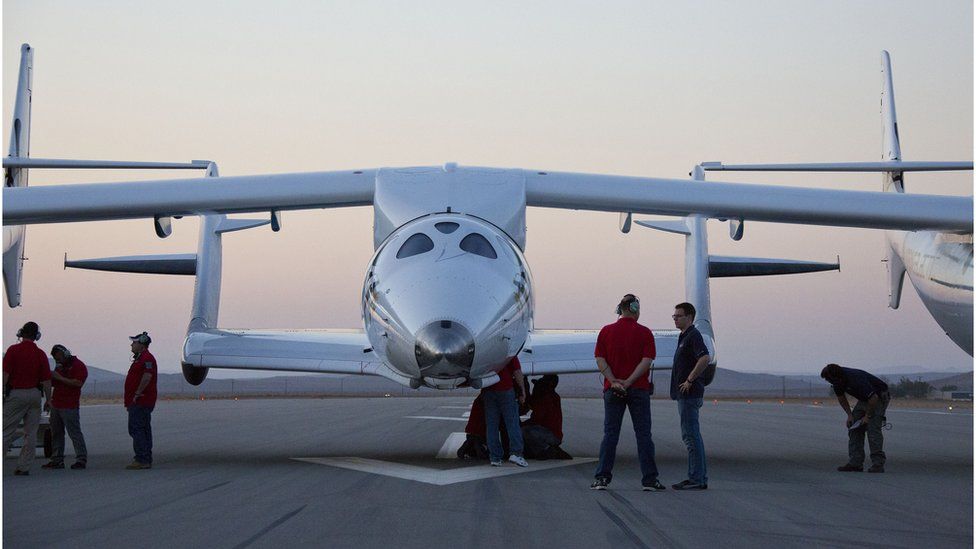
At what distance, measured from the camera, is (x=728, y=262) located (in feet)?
66.4

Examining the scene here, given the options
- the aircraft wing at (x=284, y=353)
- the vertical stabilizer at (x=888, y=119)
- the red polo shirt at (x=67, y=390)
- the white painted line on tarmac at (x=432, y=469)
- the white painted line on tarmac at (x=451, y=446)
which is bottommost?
the white painted line on tarmac at (x=451, y=446)

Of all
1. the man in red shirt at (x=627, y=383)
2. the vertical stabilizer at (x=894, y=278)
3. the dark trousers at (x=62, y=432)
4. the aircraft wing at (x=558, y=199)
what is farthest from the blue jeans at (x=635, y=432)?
the vertical stabilizer at (x=894, y=278)

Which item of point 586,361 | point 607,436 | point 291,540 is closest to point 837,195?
point 586,361

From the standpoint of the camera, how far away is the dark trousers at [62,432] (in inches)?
534

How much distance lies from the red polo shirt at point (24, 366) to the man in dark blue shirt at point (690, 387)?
7527mm

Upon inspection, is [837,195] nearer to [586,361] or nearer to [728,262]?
[586,361]

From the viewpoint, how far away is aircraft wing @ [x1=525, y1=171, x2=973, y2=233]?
13602mm

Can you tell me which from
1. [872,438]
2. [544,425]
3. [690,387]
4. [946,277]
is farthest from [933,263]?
[690,387]

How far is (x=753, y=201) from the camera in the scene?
45.8 ft

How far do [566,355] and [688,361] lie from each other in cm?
391

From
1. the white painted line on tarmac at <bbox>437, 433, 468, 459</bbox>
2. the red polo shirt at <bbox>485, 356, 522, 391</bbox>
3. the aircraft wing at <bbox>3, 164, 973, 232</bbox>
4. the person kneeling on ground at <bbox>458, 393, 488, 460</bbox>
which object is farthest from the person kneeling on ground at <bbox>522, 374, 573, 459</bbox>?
the aircraft wing at <bbox>3, 164, 973, 232</bbox>

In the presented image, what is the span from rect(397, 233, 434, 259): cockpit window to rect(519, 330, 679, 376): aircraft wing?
Answer: 101 inches

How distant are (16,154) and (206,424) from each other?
9435 mm

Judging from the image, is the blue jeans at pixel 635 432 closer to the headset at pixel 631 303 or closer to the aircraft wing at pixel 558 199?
the headset at pixel 631 303
